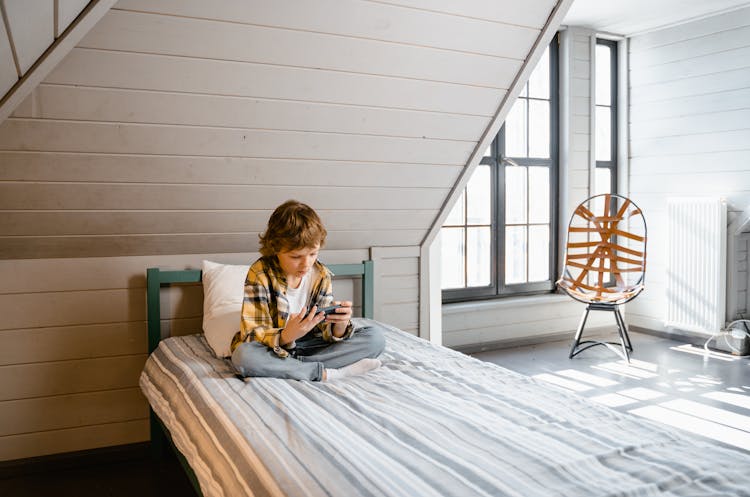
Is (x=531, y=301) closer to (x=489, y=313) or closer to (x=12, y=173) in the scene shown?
(x=489, y=313)

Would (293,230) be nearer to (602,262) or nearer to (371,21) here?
(371,21)

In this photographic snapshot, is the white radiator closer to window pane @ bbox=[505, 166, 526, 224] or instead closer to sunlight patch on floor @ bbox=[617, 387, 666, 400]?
window pane @ bbox=[505, 166, 526, 224]

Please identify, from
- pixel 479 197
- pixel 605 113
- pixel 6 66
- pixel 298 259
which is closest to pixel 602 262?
pixel 479 197

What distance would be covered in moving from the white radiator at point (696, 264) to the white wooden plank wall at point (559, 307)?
531 millimetres

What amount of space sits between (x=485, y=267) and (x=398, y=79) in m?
2.33

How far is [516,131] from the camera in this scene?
14.9 ft

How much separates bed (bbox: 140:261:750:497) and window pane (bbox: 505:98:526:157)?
8.75 ft

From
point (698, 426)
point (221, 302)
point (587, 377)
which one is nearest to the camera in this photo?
point (221, 302)

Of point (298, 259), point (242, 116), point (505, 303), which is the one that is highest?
point (242, 116)

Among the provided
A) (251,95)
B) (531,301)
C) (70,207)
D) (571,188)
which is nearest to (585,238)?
(571,188)

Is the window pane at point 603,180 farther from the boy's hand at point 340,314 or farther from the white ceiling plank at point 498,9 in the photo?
the boy's hand at point 340,314

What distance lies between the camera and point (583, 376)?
3.68m

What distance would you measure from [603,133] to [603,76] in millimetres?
417

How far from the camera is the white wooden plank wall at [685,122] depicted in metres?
4.27
